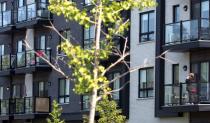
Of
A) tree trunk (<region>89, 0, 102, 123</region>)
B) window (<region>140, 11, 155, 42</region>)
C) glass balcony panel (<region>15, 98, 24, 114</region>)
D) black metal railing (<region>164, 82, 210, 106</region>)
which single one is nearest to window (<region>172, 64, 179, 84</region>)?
black metal railing (<region>164, 82, 210, 106</region>)

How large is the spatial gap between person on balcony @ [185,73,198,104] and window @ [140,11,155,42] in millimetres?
5312

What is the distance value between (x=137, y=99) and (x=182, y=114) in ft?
13.0

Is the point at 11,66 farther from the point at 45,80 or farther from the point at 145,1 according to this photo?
the point at 145,1

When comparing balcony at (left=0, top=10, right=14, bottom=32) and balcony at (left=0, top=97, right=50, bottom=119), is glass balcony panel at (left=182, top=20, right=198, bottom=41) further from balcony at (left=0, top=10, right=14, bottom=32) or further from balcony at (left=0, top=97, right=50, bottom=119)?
balcony at (left=0, top=10, right=14, bottom=32)

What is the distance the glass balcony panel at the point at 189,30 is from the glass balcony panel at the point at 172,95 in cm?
238

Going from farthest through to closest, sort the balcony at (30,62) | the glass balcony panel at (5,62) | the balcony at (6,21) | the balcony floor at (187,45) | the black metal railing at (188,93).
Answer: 1. the balcony at (6,21)
2. the glass balcony panel at (5,62)
3. the balcony at (30,62)
4. the balcony floor at (187,45)
5. the black metal railing at (188,93)

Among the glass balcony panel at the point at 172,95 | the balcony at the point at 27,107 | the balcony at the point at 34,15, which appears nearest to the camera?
the glass balcony panel at the point at 172,95

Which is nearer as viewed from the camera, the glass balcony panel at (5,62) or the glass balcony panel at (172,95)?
the glass balcony panel at (172,95)

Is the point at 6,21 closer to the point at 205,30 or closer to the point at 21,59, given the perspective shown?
the point at 21,59

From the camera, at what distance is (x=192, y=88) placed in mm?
31734

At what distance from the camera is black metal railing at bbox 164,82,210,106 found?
103 feet

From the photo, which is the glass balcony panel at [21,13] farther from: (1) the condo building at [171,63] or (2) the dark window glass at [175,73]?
(2) the dark window glass at [175,73]

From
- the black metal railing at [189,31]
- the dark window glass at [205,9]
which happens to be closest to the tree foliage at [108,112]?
the black metal railing at [189,31]

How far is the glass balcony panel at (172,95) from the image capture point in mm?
32906
